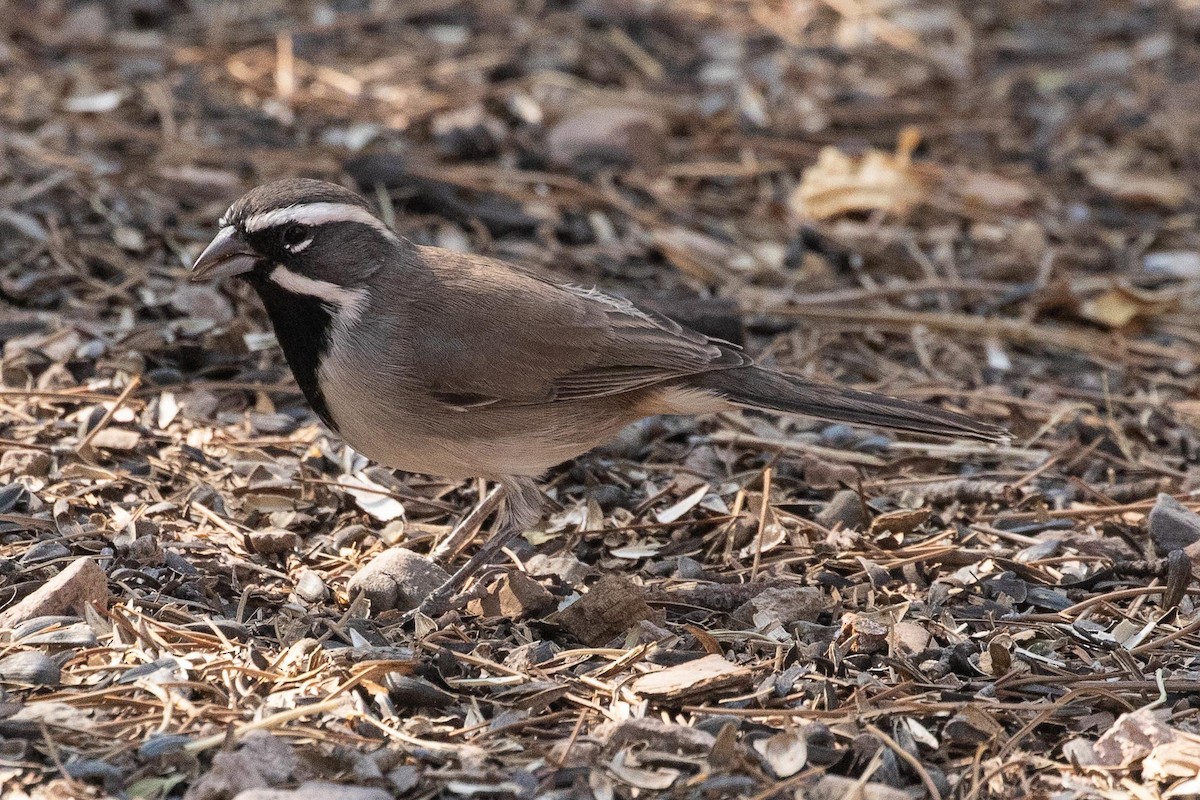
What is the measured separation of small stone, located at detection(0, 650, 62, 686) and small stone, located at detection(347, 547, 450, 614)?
1.12 m

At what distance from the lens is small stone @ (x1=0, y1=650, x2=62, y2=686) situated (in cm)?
418

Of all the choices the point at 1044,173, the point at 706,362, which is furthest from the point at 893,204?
the point at 706,362

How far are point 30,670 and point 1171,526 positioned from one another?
13.4 feet

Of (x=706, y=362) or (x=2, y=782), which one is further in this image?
(x=706, y=362)

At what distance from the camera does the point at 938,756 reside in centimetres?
426

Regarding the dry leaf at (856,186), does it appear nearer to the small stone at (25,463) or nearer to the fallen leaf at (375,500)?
the fallen leaf at (375,500)

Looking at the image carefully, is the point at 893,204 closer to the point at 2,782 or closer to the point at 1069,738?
the point at 1069,738

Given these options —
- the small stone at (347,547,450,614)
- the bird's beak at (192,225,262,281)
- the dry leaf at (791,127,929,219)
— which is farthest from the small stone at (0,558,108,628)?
the dry leaf at (791,127,929,219)

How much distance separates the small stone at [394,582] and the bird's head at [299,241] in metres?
1.00

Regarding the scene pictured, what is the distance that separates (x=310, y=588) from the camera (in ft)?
16.7

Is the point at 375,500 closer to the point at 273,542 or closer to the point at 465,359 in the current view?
the point at 273,542

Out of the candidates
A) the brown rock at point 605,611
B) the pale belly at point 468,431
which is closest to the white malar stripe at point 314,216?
the pale belly at point 468,431

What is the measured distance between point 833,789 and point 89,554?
2.72 m

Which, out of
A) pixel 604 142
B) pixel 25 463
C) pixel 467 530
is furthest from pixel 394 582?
pixel 604 142
